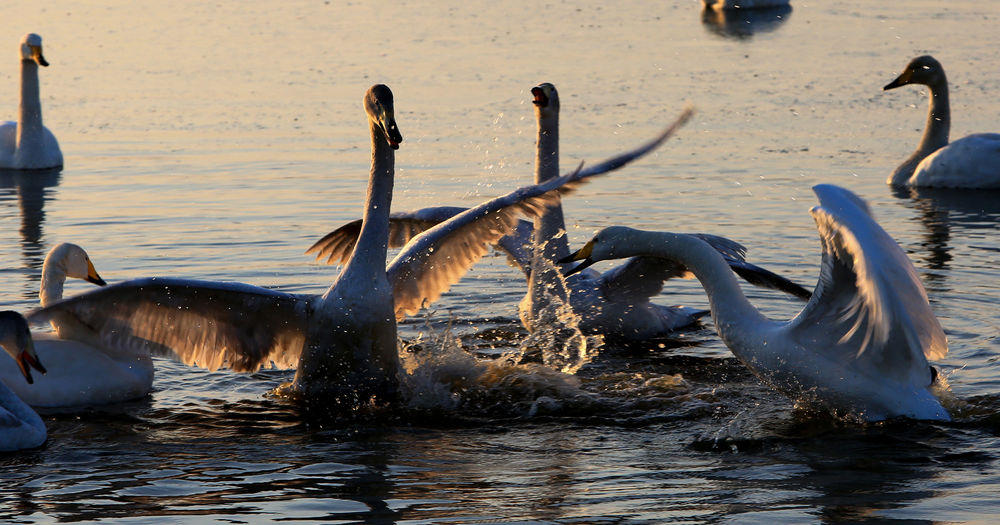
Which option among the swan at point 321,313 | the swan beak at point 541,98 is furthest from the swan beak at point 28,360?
the swan beak at point 541,98

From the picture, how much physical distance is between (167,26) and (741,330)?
18.1 metres

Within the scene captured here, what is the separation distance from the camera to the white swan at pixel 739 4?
91.7ft

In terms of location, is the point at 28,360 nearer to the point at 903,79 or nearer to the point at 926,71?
the point at 926,71

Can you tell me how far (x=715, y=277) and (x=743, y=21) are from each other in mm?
20190

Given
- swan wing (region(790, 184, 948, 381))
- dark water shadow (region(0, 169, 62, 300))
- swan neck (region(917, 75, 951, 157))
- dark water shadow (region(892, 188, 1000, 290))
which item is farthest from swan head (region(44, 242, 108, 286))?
swan neck (region(917, 75, 951, 157))

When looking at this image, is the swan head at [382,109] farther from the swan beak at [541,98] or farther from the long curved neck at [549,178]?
the swan beak at [541,98]

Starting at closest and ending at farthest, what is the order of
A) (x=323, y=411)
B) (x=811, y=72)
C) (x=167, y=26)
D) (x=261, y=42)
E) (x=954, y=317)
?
(x=323, y=411) → (x=954, y=317) → (x=811, y=72) → (x=261, y=42) → (x=167, y=26)

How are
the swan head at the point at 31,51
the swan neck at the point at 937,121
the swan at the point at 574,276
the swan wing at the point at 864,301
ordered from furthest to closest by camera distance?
1. the swan head at the point at 31,51
2. the swan neck at the point at 937,121
3. the swan at the point at 574,276
4. the swan wing at the point at 864,301

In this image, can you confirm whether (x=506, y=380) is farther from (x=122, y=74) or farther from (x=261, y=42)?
(x=261, y=42)

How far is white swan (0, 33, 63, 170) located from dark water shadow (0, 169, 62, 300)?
14cm

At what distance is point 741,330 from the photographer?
22.9 ft

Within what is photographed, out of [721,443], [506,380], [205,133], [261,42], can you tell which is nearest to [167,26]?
[261,42]

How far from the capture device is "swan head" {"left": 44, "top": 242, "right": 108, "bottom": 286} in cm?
801

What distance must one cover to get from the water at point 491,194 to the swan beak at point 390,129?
1447 mm
